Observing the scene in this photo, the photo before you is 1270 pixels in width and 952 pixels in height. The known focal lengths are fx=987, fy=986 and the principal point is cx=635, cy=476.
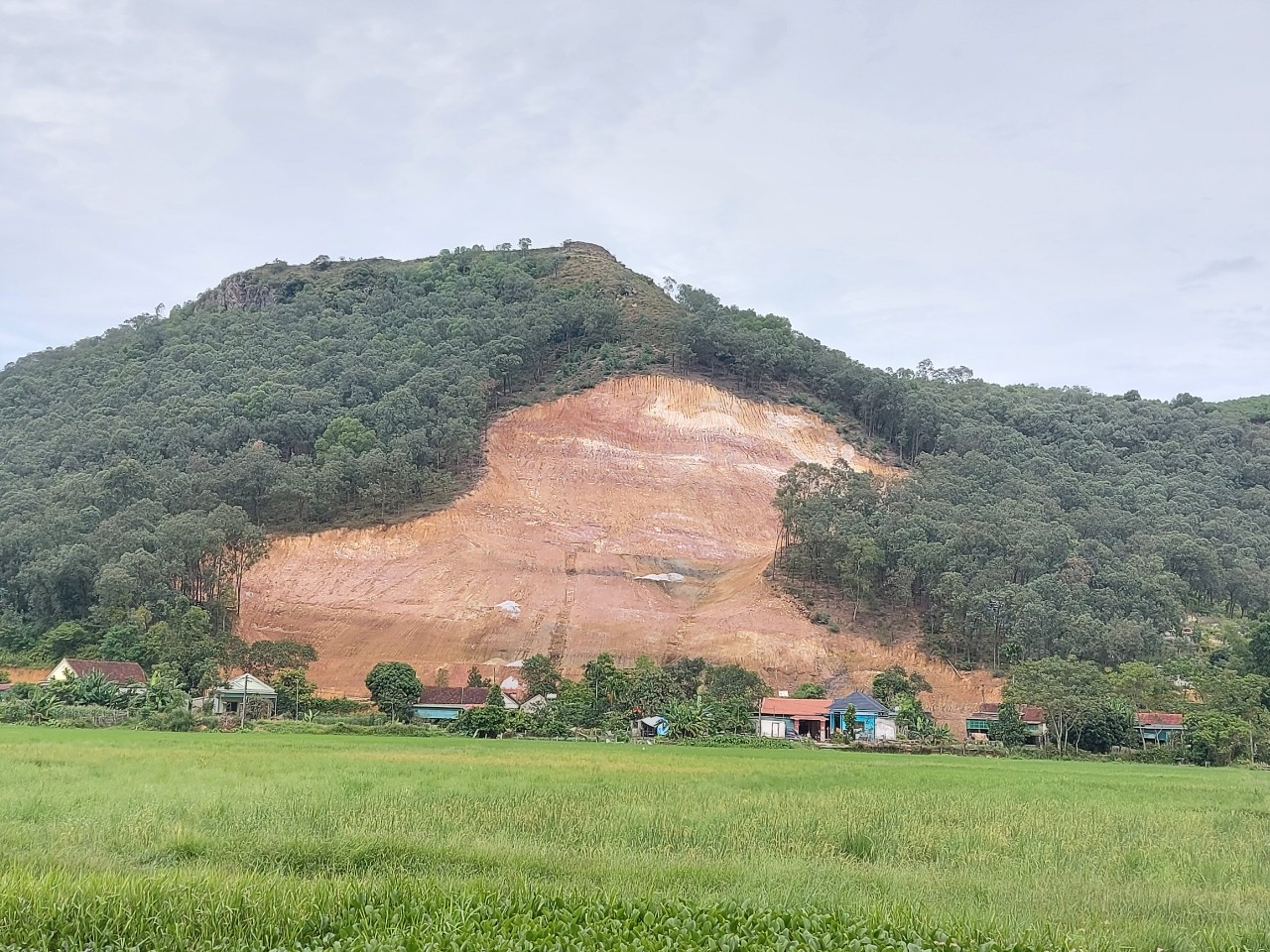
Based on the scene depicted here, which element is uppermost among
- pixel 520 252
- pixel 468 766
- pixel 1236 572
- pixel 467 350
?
pixel 520 252

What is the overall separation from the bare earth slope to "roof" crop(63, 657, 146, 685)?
9024 millimetres

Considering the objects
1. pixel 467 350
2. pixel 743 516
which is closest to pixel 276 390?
pixel 467 350

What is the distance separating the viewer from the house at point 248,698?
45969 millimetres

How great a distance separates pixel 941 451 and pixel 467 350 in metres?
45.0

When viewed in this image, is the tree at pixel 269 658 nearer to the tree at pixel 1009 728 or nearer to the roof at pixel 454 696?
the roof at pixel 454 696

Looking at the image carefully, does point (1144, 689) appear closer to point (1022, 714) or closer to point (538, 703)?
point (1022, 714)

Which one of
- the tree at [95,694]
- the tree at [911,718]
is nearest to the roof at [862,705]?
the tree at [911,718]

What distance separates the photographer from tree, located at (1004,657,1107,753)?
43250mm

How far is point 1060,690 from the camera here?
43.2 m

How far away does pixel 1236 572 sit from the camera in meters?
71.7

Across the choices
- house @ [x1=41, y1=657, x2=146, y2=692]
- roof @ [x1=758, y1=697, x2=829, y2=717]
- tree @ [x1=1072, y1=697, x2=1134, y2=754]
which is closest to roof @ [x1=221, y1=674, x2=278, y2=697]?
house @ [x1=41, y1=657, x2=146, y2=692]

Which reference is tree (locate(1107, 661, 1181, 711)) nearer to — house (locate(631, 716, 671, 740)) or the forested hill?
the forested hill

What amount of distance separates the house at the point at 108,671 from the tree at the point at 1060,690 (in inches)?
1605

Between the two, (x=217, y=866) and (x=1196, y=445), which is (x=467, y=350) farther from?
(x=217, y=866)
